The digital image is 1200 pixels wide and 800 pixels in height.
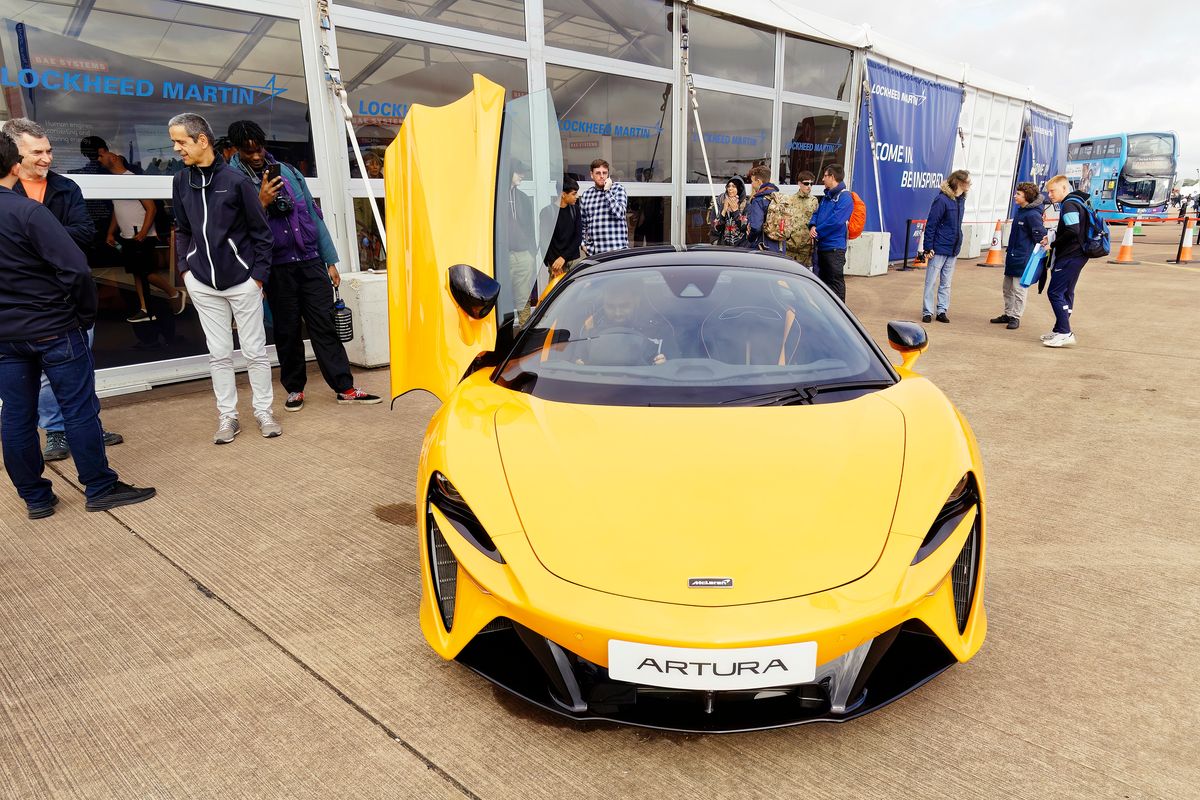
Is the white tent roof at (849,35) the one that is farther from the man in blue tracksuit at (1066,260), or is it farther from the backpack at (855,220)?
the man in blue tracksuit at (1066,260)

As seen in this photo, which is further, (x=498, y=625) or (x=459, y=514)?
(x=459, y=514)

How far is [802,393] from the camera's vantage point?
248 cm

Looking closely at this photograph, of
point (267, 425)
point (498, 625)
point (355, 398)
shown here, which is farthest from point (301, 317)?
point (498, 625)

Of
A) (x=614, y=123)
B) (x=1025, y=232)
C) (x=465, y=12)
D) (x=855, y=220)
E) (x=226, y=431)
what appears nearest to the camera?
(x=226, y=431)

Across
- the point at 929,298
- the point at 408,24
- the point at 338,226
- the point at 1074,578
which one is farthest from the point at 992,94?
the point at 1074,578

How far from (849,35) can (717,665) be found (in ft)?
44.3

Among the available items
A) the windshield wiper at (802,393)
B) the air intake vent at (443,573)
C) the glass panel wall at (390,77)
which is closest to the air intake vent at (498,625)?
the air intake vent at (443,573)

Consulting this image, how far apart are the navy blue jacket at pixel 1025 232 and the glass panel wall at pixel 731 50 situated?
4.97 m

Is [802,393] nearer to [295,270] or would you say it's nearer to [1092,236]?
[295,270]

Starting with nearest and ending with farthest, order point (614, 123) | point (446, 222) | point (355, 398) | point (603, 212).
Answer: point (446, 222) → point (355, 398) → point (603, 212) → point (614, 123)

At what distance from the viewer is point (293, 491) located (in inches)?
152

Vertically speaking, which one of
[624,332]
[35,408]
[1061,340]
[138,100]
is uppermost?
[138,100]

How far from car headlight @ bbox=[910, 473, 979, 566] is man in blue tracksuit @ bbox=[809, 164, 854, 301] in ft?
19.5

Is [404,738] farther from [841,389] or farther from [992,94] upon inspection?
[992,94]
